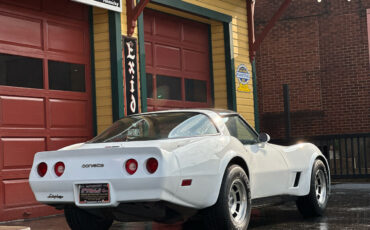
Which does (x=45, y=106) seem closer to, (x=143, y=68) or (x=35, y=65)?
(x=35, y=65)

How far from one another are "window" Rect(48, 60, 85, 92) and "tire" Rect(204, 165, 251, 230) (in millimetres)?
4504

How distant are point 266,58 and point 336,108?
260cm

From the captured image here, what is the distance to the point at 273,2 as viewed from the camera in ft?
63.4

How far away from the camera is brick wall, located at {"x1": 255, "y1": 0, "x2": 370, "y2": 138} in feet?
59.6

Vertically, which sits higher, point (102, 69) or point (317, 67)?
point (317, 67)

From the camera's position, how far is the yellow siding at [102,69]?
10695 mm

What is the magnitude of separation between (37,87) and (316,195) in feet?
14.8

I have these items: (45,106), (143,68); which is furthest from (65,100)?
(143,68)

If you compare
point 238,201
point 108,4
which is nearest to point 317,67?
point 108,4

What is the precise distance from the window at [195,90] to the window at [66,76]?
3.21m

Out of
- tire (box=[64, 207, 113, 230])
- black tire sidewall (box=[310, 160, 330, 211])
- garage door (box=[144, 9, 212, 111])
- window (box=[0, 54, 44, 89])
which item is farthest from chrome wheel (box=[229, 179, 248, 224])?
garage door (box=[144, 9, 212, 111])

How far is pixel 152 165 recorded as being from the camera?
18.5ft

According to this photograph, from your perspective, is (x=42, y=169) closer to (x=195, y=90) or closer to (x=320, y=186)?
(x=320, y=186)

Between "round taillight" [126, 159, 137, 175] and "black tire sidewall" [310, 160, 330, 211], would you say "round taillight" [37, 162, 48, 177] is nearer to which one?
"round taillight" [126, 159, 137, 175]
